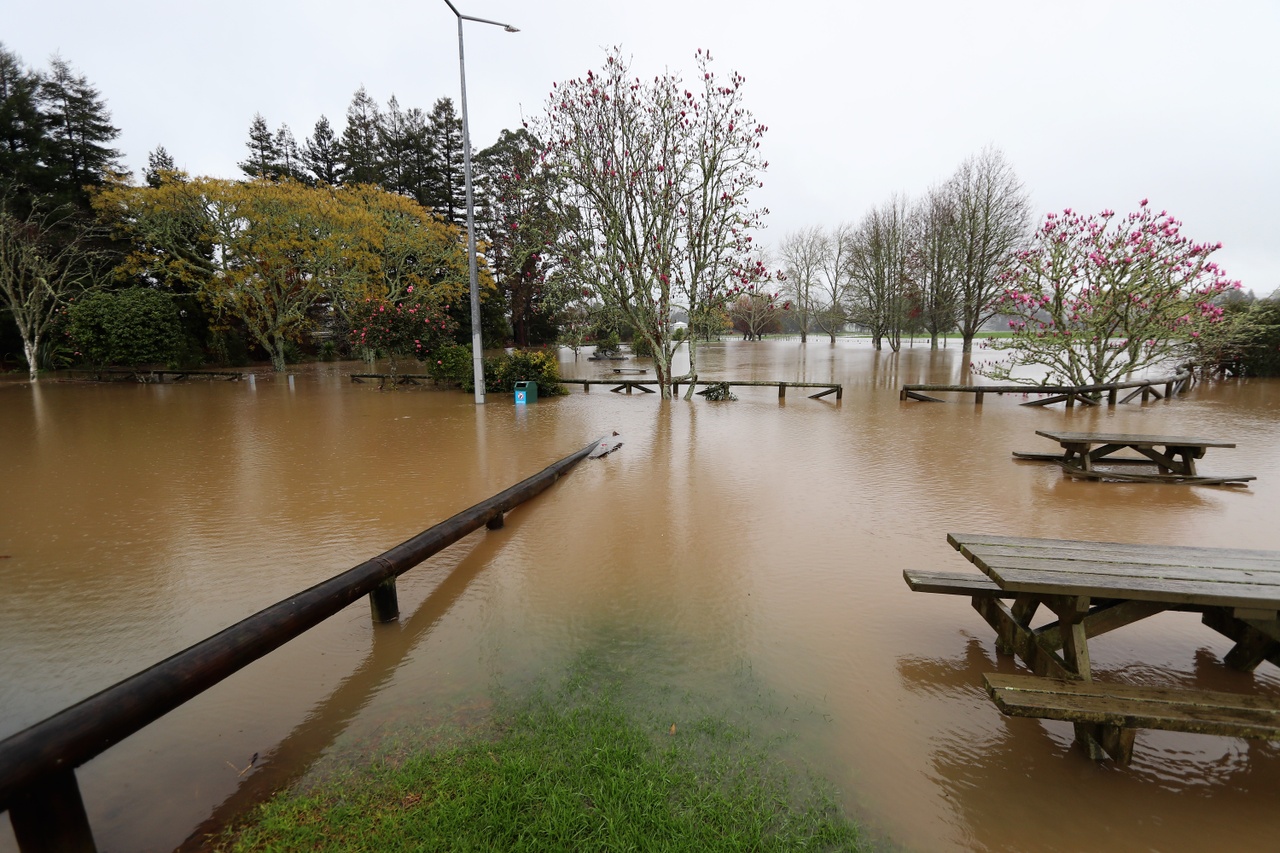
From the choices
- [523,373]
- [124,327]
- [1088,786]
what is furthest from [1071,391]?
[124,327]

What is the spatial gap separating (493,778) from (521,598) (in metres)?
1.91

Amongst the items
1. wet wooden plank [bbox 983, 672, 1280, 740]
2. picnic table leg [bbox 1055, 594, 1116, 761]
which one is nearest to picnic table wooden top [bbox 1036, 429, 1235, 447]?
picnic table leg [bbox 1055, 594, 1116, 761]

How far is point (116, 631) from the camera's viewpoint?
3820 mm

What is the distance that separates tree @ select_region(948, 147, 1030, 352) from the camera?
102ft

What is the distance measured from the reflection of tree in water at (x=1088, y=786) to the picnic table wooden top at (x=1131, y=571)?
2.33 feet

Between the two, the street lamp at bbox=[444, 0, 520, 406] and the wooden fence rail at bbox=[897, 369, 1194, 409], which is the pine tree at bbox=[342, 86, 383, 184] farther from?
the wooden fence rail at bbox=[897, 369, 1194, 409]

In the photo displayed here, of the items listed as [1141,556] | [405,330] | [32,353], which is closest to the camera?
[1141,556]

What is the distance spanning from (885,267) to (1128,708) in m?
43.3

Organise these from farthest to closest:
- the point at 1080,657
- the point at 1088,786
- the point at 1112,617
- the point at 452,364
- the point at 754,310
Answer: the point at 754,310 → the point at 452,364 → the point at 1112,617 → the point at 1080,657 → the point at 1088,786

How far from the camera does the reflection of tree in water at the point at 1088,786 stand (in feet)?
7.43

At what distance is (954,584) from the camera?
139 inches

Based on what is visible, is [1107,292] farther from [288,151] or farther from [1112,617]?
[288,151]

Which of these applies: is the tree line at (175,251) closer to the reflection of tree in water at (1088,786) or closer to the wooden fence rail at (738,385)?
the wooden fence rail at (738,385)

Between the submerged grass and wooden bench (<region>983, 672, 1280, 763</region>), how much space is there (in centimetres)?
95
